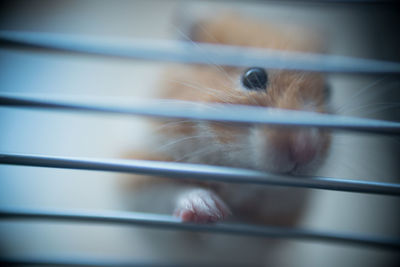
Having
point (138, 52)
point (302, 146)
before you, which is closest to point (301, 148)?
point (302, 146)

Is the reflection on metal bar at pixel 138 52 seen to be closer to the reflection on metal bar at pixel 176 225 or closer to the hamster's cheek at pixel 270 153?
the hamster's cheek at pixel 270 153

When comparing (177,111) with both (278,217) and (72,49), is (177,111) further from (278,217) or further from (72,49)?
(278,217)

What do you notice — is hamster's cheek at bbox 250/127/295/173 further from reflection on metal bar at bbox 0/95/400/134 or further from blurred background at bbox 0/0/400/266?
blurred background at bbox 0/0/400/266

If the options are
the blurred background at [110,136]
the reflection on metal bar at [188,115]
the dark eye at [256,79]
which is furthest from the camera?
the blurred background at [110,136]

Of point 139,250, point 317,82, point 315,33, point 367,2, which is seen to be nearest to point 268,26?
point 315,33

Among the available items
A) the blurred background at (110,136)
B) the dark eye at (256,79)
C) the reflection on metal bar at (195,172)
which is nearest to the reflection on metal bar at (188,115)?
the reflection on metal bar at (195,172)

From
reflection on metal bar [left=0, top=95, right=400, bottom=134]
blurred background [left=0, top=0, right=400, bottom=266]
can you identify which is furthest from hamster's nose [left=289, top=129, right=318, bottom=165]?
blurred background [left=0, top=0, right=400, bottom=266]

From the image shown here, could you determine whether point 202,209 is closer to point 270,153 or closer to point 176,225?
point 176,225
